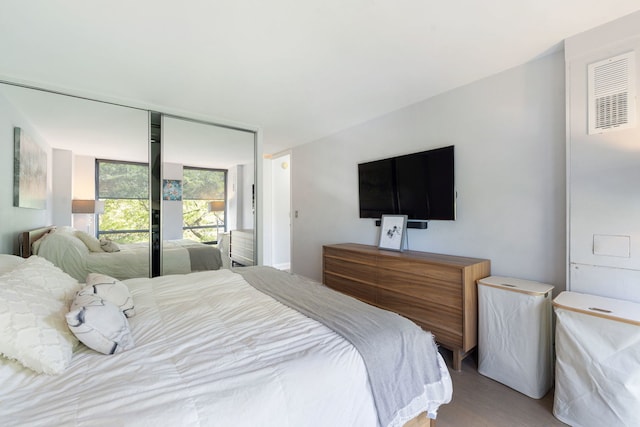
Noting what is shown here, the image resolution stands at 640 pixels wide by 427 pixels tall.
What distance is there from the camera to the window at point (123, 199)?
292 cm

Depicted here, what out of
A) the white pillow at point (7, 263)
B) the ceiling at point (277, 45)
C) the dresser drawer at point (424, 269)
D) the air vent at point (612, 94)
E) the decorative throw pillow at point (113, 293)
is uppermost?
the ceiling at point (277, 45)

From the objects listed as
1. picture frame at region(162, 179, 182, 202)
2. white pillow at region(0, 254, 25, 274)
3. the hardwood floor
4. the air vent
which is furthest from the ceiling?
the hardwood floor

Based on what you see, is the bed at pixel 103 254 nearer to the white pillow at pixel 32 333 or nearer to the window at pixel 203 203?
the window at pixel 203 203

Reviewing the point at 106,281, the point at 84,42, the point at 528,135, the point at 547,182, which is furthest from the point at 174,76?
the point at 547,182

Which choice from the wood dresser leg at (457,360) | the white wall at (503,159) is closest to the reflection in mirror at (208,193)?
the white wall at (503,159)

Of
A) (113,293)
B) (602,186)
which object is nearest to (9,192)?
(113,293)

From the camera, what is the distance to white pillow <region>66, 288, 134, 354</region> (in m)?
1.05

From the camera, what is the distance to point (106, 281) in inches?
58.6

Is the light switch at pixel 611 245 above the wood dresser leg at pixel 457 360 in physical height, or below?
above

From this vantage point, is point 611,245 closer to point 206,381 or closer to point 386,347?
point 386,347

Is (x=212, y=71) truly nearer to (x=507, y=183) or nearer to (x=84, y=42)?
(x=84, y=42)

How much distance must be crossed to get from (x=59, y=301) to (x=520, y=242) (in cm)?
304

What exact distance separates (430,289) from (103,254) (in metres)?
3.24

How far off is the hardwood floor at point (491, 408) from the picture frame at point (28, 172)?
3677mm
